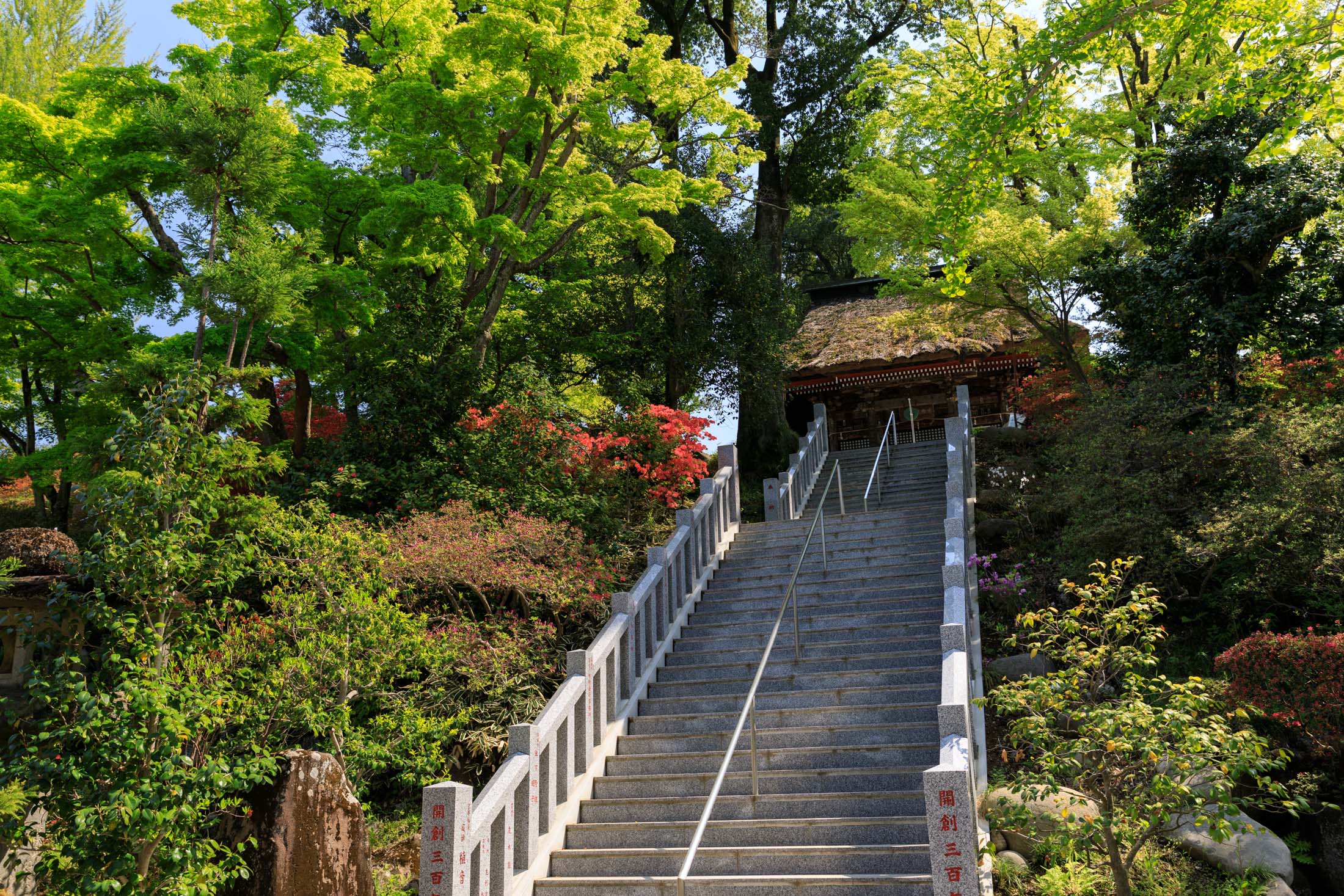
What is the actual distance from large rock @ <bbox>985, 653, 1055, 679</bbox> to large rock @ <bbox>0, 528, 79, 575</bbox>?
1009 cm

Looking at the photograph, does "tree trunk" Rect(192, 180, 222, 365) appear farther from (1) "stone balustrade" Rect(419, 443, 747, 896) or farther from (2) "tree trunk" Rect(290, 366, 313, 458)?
(2) "tree trunk" Rect(290, 366, 313, 458)

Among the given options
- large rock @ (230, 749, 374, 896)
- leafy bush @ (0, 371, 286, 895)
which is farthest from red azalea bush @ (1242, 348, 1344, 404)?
leafy bush @ (0, 371, 286, 895)

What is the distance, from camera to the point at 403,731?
7516 millimetres

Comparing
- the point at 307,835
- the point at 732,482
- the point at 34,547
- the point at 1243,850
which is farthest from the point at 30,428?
the point at 1243,850

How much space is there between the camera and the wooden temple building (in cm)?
1912

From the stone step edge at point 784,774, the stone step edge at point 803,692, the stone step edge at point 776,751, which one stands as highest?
the stone step edge at point 803,692

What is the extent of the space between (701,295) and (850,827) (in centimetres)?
1124

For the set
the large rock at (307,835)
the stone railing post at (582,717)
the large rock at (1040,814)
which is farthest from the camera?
the stone railing post at (582,717)

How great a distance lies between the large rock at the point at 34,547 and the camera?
10617 mm

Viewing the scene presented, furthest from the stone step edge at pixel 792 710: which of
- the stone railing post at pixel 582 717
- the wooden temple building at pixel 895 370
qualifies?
the wooden temple building at pixel 895 370

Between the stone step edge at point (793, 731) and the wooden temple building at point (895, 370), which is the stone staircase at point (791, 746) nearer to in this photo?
the stone step edge at point (793, 731)

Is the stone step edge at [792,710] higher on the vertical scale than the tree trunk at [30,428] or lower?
lower

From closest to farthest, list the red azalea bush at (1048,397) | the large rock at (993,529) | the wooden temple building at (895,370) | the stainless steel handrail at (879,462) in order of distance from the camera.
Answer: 1. the large rock at (993,529)
2. the stainless steel handrail at (879,462)
3. the red azalea bush at (1048,397)
4. the wooden temple building at (895,370)

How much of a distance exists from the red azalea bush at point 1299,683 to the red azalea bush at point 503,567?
5.93 m
